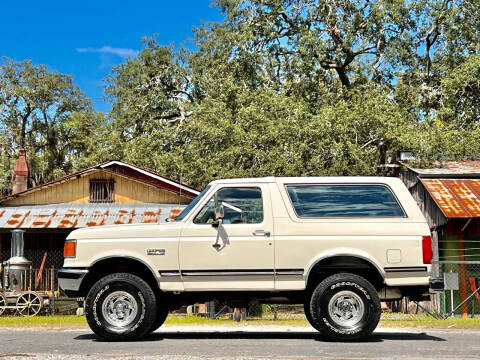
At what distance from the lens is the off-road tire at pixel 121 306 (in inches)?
402

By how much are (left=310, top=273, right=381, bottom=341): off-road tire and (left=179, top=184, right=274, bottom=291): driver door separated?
75 centimetres

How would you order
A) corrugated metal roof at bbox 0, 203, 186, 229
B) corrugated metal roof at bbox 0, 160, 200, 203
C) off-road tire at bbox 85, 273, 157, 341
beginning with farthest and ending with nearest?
corrugated metal roof at bbox 0, 160, 200, 203 < corrugated metal roof at bbox 0, 203, 186, 229 < off-road tire at bbox 85, 273, 157, 341

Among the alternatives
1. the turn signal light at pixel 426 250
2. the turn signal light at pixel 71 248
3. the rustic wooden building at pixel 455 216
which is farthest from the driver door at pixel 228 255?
the rustic wooden building at pixel 455 216

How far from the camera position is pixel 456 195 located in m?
23.9

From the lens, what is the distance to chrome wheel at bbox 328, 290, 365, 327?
10.1m

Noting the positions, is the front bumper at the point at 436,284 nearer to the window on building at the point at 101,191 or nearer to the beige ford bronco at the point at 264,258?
the beige ford bronco at the point at 264,258

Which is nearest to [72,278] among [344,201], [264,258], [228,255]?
[228,255]

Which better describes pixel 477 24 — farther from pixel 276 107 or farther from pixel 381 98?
pixel 276 107

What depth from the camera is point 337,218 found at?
10391mm

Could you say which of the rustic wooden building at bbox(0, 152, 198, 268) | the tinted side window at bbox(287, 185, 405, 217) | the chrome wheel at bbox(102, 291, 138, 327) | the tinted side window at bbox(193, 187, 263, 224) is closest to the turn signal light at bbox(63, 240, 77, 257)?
the chrome wheel at bbox(102, 291, 138, 327)

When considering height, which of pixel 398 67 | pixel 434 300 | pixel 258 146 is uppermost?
pixel 398 67

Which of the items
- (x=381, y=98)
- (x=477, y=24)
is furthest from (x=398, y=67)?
(x=381, y=98)

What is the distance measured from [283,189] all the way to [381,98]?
23.0 metres

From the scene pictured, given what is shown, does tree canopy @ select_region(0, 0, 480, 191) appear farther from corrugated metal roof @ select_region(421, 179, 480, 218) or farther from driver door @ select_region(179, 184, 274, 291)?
driver door @ select_region(179, 184, 274, 291)
